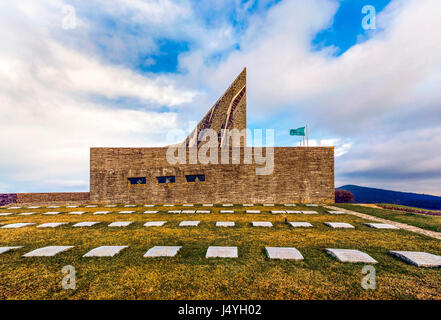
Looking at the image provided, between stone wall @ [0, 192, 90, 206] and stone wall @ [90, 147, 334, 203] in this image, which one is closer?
stone wall @ [90, 147, 334, 203]

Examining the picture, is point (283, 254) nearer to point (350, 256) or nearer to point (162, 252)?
point (350, 256)

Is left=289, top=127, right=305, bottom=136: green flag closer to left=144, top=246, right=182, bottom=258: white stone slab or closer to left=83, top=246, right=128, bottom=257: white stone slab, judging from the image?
left=144, top=246, right=182, bottom=258: white stone slab

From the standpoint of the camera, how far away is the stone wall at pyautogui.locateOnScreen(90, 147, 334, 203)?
13.3 m

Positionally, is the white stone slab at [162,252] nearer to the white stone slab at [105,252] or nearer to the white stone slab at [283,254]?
the white stone slab at [105,252]

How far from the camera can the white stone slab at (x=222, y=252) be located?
2960mm

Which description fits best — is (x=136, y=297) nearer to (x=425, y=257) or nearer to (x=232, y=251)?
(x=232, y=251)

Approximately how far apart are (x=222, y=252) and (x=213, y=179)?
10495 millimetres

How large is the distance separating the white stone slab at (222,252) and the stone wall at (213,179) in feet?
33.6

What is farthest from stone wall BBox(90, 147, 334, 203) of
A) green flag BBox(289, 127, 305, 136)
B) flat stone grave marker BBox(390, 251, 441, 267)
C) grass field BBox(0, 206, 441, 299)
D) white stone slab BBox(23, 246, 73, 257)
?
flat stone grave marker BBox(390, 251, 441, 267)

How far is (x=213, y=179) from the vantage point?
13594 millimetres

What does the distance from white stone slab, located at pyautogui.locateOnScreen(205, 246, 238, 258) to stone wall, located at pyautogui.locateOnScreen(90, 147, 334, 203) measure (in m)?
10.3

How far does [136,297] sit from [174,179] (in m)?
12.1
